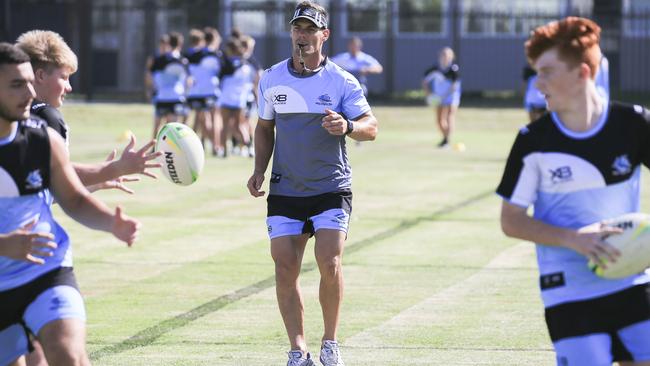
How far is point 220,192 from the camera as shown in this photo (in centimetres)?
1905

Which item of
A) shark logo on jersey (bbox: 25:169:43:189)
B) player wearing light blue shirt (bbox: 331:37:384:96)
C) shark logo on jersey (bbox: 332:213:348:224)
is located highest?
shark logo on jersey (bbox: 25:169:43:189)

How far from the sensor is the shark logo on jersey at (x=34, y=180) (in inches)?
226

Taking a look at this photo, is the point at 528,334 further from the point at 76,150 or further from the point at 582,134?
the point at 76,150

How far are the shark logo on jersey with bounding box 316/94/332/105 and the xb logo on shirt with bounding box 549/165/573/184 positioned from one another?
9.87 feet

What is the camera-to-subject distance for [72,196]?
232 inches

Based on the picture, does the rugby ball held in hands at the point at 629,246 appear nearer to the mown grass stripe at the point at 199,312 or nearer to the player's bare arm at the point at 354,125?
the player's bare arm at the point at 354,125

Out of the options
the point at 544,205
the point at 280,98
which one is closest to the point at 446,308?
the point at 280,98

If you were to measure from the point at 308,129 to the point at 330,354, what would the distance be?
1434 mm

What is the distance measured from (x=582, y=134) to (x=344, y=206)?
3089 millimetres

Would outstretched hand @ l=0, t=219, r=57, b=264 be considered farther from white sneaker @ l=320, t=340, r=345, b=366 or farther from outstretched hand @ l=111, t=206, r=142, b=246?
white sneaker @ l=320, t=340, r=345, b=366

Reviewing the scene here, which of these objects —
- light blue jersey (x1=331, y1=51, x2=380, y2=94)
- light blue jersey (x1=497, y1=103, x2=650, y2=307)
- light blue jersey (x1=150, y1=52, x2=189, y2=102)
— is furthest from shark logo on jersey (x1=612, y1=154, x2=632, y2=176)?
light blue jersey (x1=331, y1=51, x2=380, y2=94)

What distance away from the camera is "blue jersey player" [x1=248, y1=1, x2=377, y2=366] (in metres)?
8.29

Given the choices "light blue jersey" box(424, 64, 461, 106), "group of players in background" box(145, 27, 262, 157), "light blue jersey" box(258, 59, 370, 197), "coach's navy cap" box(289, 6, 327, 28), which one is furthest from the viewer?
"light blue jersey" box(424, 64, 461, 106)

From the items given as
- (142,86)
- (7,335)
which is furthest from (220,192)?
(142,86)
